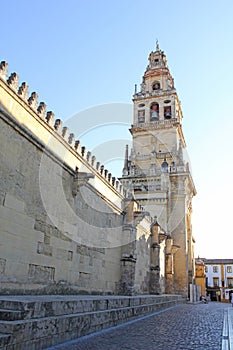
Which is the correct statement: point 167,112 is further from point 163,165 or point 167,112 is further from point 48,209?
point 48,209

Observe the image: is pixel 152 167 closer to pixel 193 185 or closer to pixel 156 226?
pixel 193 185

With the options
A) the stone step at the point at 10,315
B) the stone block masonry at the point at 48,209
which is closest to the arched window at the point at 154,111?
the stone block masonry at the point at 48,209

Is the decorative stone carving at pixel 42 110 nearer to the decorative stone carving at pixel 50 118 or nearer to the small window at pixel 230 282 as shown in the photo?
the decorative stone carving at pixel 50 118

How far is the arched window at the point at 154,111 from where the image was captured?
36169 millimetres

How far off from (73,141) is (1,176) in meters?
4.23

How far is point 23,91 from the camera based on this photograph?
28.0ft

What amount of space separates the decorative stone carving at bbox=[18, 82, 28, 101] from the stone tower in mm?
18491

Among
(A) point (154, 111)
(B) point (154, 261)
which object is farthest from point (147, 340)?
(A) point (154, 111)

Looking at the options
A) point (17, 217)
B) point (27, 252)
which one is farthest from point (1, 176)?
point (27, 252)

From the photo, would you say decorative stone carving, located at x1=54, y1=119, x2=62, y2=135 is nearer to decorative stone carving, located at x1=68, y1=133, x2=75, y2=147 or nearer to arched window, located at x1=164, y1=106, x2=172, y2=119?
decorative stone carving, located at x1=68, y1=133, x2=75, y2=147

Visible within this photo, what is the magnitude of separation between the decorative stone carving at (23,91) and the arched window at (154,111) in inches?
1123

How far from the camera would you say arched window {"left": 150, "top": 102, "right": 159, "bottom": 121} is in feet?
119

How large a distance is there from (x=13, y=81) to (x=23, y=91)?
44 cm

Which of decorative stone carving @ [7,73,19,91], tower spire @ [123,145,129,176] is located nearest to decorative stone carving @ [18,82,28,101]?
decorative stone carving @ [7,73,19,91]
